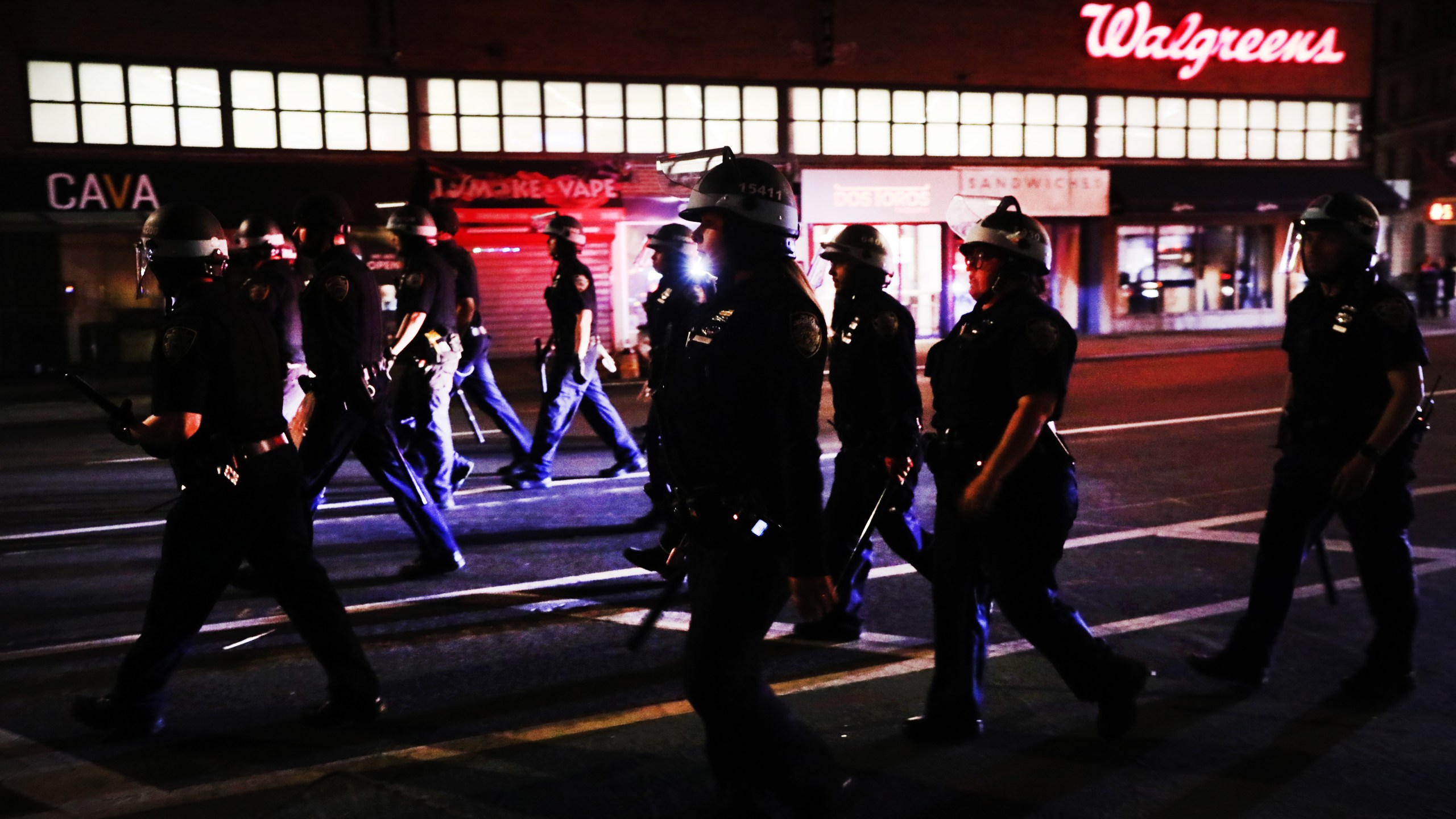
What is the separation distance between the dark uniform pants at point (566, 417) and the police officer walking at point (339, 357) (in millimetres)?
3016

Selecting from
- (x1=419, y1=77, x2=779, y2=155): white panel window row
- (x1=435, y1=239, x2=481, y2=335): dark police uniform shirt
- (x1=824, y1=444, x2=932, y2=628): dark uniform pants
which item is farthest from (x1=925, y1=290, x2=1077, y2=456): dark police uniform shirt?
(x1=419, y1=77, x2=779, y2=155): white panel window row

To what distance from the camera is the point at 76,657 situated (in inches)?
217

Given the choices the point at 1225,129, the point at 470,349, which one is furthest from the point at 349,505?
the point at 1225,129

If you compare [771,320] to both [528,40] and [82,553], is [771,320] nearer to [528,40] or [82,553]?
[82,553]

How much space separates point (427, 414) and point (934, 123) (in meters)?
20.6

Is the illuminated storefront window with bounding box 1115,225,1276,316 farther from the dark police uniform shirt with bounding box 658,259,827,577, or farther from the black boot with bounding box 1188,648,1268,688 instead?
the dark police uniform shirt with bounding box 658,259,827,577

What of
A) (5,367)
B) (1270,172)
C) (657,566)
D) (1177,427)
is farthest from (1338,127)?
(657,566)

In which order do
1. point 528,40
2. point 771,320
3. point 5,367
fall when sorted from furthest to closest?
1. point 528,40
2. point 5,367
3. point 771,320

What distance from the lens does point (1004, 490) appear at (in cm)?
418

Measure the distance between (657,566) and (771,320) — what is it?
116cm

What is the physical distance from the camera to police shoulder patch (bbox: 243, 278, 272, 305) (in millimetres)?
7543

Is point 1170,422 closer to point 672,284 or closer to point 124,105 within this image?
point 672,284

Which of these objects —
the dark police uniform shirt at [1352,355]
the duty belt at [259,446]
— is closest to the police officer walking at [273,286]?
the duty belt at [259,446]

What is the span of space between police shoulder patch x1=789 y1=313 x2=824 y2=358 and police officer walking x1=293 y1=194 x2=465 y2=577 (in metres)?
3.88
